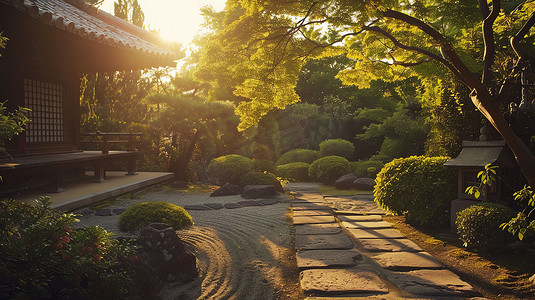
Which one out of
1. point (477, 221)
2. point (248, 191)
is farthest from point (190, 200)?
point (477, 221)

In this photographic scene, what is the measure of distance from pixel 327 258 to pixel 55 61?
21.2 feet

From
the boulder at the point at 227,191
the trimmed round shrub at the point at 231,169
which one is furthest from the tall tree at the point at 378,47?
the trimmed round shrub at the point at 231,169

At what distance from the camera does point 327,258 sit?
517cm

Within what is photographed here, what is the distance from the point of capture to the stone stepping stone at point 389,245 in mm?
5648

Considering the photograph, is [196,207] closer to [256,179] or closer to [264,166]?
[256,179]

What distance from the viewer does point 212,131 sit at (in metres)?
15.0

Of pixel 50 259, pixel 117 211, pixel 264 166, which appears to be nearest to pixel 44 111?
pixel 117 211

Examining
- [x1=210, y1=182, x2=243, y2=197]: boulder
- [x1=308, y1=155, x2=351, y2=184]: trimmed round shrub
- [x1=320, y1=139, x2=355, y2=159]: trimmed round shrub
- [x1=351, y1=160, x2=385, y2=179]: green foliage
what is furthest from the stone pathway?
[x1=320, y1=139, x2=355, y2=159]: trimmed round shrub

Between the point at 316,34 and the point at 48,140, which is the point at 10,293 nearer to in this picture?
the point at 48,140

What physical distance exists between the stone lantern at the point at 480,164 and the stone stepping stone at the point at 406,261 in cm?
154

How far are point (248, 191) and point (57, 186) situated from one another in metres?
5.74

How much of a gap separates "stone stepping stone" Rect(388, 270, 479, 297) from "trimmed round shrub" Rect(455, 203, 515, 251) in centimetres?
115

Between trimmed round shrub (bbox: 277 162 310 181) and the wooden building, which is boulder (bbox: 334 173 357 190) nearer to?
trimmed round shrub (bbox: 277 162 310 181)

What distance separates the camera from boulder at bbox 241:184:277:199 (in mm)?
11008
